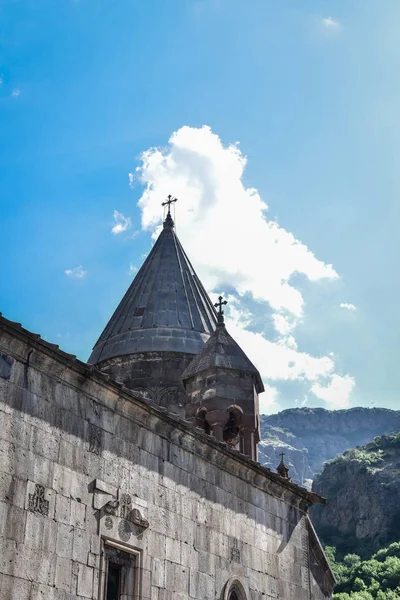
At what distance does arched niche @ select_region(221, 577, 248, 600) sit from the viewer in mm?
11539

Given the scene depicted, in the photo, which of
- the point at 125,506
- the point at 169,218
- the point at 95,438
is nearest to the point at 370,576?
the point at 169,218

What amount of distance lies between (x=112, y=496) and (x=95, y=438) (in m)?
0.74

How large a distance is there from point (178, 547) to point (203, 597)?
34.0 inches

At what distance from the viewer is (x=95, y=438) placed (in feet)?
31.8

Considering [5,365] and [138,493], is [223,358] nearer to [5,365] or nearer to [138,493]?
[138,493]

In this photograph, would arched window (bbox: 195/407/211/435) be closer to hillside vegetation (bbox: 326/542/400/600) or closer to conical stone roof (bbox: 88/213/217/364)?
conical stone roof (bbox: 88/213/217/364)

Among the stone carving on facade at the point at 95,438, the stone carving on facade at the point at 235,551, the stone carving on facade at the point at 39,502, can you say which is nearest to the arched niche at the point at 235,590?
the stone carving on facade at the point at 235,551

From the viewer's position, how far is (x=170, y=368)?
61.0 feet

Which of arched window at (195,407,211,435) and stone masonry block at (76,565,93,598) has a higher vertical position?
arched window at (195,407,211,435)

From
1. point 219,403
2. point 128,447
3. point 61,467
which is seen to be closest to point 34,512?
point 61,467

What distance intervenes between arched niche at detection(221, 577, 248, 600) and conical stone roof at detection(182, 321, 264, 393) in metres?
5.03

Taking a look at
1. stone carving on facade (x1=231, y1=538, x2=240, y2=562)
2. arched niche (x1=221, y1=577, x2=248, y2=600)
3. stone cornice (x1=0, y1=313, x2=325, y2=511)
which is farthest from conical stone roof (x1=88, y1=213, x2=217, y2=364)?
arched niche (x1=221, y1=577, x2=248, y2=600)

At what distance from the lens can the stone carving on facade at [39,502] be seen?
845 centimetres

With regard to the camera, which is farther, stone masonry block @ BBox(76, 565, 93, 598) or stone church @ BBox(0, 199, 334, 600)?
stone masonry block @ BBox(76, 565, 93, 598)
